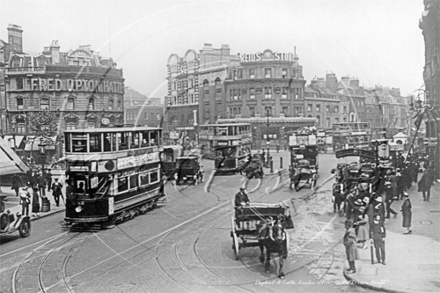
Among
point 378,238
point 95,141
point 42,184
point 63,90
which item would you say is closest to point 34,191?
point 42,184

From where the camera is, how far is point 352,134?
13094mm

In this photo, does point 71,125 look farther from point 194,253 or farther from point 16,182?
point 194,253

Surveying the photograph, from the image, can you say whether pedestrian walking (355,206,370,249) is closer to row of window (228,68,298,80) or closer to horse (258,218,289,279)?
horse (258,218,289,279)

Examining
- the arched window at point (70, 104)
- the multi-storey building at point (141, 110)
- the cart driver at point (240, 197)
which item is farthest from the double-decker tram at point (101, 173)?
the cart driver at point (240, 197)

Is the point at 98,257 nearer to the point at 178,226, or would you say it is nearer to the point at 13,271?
the point at 13,271

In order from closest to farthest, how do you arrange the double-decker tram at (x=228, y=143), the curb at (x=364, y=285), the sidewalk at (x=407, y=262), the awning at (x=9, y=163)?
the curb at (x=364, y=285)
the sidewalk at (x=407, y=262)
the double-decker tram at (x=228, y=143)
the awning at (x=9, y=163)

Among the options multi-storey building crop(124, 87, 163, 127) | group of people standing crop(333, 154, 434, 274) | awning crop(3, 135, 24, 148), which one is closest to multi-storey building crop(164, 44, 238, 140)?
multi-storey building crop(124, 87, 163, 127)

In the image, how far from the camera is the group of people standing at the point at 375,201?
8.84 m

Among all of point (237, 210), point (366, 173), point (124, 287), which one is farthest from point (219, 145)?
point (124, 287)

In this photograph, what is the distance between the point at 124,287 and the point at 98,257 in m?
1.89

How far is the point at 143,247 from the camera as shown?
10320 millimetres

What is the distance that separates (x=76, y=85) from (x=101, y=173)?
389 centimetres

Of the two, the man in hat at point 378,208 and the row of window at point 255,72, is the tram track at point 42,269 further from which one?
the man in hat at point 378,208

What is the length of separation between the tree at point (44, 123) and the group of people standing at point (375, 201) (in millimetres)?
11222
